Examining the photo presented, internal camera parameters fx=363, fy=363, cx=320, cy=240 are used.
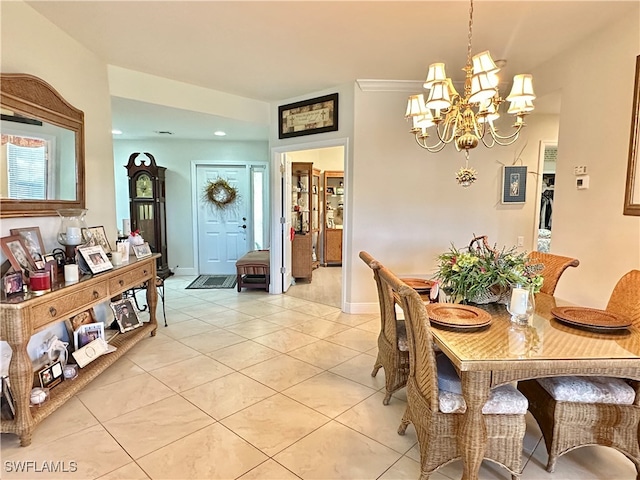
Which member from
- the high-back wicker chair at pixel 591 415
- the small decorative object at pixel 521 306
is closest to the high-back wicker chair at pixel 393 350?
the small decorative object at pixel 521 306

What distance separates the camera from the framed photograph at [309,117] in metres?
4.26

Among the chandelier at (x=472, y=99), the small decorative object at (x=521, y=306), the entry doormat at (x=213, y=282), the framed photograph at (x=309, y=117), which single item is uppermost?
the framed photograph at (x=309, y=117)

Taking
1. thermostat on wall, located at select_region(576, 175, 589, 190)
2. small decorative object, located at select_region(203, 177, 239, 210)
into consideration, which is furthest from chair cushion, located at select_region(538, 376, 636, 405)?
small decorative object, located at select_region(203, 177, 239, 210)

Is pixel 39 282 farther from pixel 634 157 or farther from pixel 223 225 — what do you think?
pixel 223 225

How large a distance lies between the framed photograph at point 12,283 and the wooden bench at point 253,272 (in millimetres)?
3292

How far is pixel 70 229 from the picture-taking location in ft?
8.48

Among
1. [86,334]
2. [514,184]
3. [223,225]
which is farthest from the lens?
[223,225]

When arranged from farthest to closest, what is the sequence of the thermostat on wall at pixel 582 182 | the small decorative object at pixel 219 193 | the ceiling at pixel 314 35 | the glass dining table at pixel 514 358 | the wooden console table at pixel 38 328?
the small decorative object at pixel 219 193
the thermostat on wall at pixel 582 182
the ceiling at pixel 314 35
the wooden console table at pixel 38 328
the glass dining table at pixel 514 358

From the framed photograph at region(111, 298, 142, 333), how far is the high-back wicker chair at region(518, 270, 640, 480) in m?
3.21

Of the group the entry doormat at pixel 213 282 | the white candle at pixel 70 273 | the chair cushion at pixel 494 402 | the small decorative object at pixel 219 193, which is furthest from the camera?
the small decorative object at pixel 219 193

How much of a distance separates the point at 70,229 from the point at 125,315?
103cm

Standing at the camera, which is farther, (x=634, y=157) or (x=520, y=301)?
(x=634, y=157)

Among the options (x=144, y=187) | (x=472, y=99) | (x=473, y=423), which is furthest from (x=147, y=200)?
(x=473, y=423)

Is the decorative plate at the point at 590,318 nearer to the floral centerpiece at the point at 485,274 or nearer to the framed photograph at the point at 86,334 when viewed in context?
the floral centerpiece at the point at 485,274
